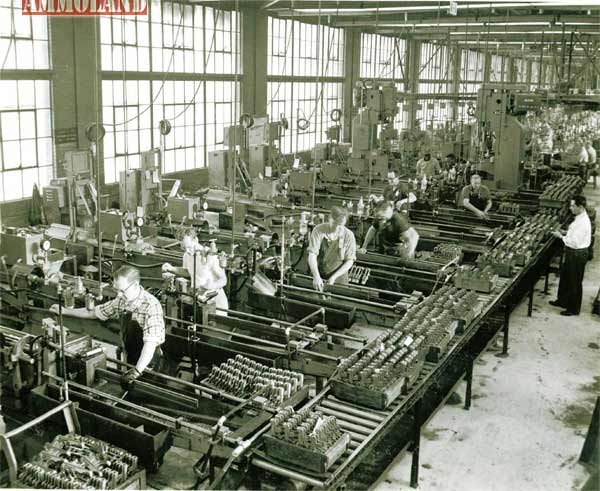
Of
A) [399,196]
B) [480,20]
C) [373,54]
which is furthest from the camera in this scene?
[373,54]

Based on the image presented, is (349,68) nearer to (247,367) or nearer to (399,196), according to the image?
(399,196)

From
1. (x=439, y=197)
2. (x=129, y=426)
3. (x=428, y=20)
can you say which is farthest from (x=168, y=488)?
(x=428, y=20)

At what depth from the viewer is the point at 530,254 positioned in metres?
7.82

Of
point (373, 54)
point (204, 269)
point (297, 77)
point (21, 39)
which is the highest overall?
point (373, 54)

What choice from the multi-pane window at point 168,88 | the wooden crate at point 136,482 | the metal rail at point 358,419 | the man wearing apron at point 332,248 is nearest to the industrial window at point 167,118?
the multi-pane window at point 168,88

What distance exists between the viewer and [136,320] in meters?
5.30

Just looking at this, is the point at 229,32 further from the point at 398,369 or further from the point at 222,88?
the point at 398,369

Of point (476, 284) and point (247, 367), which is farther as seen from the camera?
point (476, 284)

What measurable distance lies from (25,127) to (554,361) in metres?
8.47

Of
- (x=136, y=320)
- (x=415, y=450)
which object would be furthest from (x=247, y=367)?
(x=415, y=450)

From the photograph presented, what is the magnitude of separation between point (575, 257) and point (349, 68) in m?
13.8

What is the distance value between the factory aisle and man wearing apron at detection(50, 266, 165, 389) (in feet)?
6.29

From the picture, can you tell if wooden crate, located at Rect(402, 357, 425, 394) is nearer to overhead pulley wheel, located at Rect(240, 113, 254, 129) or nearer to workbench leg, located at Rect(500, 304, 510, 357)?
workbench leg, located at Rect(500, 304, 510, 357)

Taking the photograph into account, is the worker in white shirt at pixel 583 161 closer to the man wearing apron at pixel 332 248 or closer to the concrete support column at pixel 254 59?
the concrete support column at pixel 254 59
